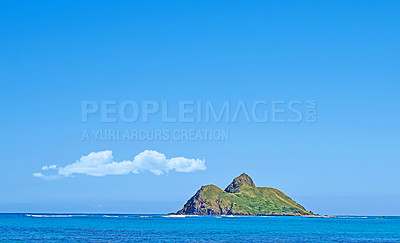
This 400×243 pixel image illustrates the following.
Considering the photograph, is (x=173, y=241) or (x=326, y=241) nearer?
(x=173, y=241)

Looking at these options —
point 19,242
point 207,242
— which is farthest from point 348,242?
point 19,242

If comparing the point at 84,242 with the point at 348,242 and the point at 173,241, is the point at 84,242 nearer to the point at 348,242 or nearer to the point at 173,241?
the point at 173,241

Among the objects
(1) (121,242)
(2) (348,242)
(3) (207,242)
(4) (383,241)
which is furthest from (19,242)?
(4) (383,241)

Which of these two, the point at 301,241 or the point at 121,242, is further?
the point at 301,241

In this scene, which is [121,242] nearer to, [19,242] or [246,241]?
[19,242]

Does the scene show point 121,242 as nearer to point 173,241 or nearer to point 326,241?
point 173,241

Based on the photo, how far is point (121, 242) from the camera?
333ft

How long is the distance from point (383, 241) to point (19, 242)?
269 ft

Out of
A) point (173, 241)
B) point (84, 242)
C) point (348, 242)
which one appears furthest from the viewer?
point (348, 242)

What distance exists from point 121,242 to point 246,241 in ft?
89.6

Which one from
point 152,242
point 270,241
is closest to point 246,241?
point 270,241

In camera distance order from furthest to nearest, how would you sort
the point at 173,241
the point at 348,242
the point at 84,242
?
the point at 348,242
the point at 173,241
the point at 84,242

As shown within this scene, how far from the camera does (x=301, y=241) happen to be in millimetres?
113438

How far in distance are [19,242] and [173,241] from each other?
3123cm
